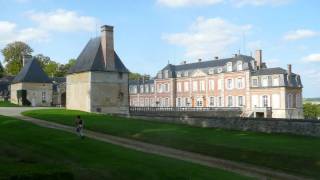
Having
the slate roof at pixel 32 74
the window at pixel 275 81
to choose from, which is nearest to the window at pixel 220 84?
the window at pixel 275 81

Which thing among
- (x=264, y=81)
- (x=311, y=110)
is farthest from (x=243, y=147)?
(x=311, y=110)

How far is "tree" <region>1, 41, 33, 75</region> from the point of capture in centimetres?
6238

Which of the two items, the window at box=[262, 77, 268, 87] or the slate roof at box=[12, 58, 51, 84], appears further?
the window at box=[262, 77, 268, 87]

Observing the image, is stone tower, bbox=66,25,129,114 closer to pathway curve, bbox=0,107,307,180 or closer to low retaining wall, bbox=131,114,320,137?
low retaining wall, bbox=131,114,320,137

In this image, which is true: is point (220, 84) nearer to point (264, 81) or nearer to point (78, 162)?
point (264, 81)

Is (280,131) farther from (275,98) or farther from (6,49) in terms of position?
(6,49)

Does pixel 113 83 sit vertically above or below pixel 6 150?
above

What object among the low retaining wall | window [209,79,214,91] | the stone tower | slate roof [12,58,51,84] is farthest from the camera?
window [209,79,214,91]

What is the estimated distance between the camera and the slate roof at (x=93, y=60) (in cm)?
3456

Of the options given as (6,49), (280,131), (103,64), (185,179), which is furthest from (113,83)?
(6,49)

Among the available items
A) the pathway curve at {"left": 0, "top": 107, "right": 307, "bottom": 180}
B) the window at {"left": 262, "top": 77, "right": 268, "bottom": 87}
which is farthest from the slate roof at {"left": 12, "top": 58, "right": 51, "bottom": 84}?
the pathway curve at {"left": 0, "top": 107, "right": 307, "bottom": 180}

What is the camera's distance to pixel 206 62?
56969mm

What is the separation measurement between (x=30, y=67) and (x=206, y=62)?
24.0 m

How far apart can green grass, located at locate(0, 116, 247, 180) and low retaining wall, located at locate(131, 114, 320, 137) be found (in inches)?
393
